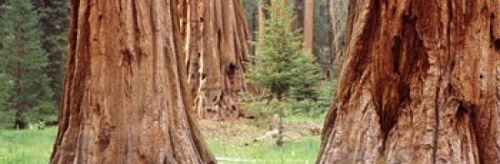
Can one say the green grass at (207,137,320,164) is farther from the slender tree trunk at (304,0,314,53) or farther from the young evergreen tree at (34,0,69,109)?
the slender tree trunk at (304,0,314,53)

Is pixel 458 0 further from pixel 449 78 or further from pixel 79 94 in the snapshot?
pixel 79 94

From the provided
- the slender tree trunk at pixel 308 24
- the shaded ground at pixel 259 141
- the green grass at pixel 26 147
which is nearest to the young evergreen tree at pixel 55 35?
the shaded ground at pixel 259 141

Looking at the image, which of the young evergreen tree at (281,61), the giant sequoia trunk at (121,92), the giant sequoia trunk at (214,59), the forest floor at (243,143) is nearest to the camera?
the giant sequoia trunk at (121,92)

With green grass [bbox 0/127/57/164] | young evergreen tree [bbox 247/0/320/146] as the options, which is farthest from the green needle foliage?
green grass [bbox 0/127/57/164]

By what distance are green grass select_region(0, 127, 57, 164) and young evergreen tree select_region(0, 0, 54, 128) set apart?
5.78 m

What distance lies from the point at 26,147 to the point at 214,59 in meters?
7.38

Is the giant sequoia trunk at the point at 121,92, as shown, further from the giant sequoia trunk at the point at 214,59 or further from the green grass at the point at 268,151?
the giant sequoia trunk at the point at 214,59

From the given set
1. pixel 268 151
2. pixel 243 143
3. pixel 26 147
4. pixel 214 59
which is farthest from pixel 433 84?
pixel 214 59

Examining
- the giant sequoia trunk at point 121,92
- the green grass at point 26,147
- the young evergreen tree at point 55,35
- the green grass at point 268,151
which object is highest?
the young evergreen tree at point 55,35

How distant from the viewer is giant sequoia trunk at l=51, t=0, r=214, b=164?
677 cm

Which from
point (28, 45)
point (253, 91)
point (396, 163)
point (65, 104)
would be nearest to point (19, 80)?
point (28, 45)

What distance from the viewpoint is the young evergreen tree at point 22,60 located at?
21.6 meters

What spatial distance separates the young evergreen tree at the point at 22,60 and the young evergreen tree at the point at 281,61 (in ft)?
32.0

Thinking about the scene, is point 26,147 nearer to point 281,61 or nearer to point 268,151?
point 268,151
